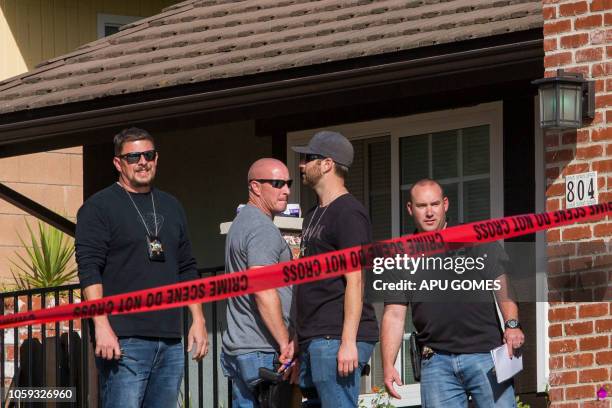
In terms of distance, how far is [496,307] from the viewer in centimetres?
802

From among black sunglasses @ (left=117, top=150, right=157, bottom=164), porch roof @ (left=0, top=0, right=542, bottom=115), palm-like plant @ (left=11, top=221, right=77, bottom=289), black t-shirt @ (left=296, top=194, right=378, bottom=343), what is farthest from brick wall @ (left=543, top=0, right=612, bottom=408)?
palm-like plant @ (left=11, top=221, right=77, bottom=289)

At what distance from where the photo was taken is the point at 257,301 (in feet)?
27.0

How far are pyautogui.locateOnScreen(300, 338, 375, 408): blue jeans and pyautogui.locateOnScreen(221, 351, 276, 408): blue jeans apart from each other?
454 millimetres

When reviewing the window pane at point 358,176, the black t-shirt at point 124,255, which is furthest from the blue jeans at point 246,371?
the window pane at point 358,176

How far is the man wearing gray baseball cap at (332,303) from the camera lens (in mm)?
7805

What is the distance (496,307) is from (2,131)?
17.1ft

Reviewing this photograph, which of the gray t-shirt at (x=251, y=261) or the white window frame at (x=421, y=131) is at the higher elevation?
the white window frame at (x=421, y=131)

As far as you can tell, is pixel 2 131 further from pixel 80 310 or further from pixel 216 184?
pixel 80 310

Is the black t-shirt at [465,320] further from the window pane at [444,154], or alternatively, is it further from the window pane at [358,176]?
the window pane at [358,176]

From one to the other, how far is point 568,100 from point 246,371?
2250mm

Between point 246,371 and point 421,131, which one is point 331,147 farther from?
point 421,131

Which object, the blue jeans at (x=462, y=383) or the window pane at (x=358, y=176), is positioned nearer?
the blue jeans at (x=462, y=383)

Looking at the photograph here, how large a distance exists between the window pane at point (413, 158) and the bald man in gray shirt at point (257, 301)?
3162 mm

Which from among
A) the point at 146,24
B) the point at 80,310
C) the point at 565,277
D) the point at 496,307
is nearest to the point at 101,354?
the point at 80,310
